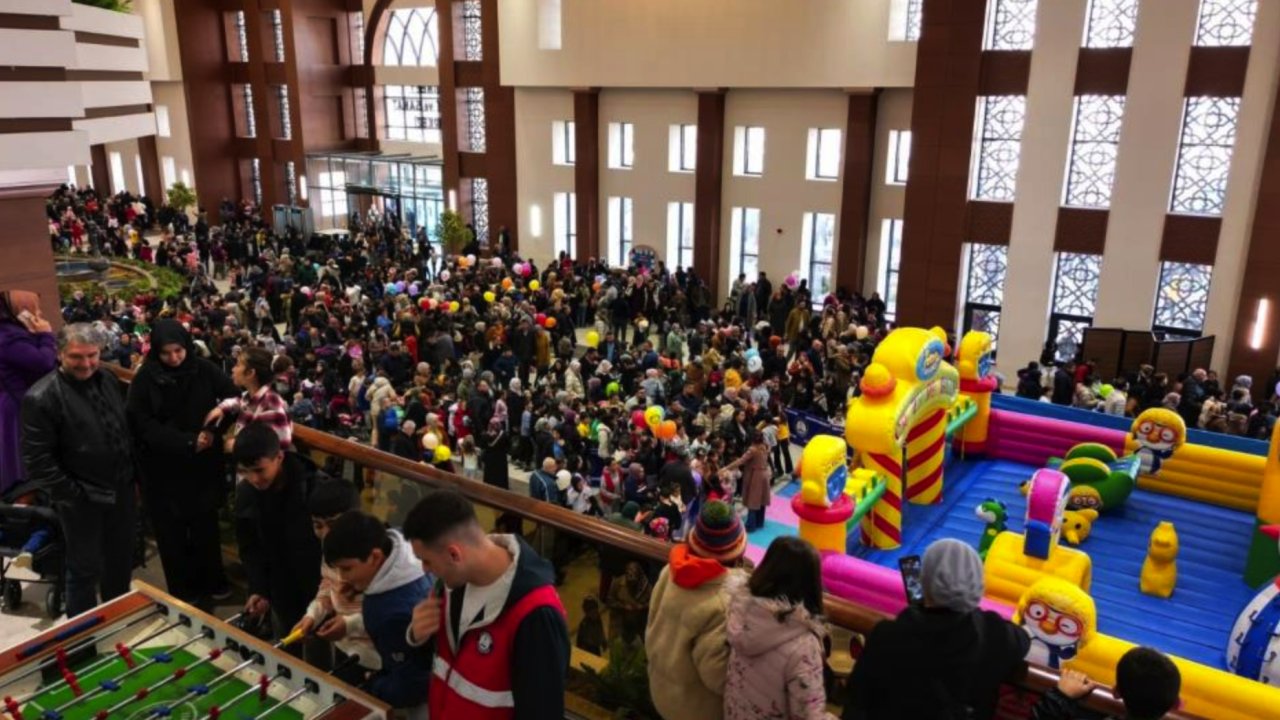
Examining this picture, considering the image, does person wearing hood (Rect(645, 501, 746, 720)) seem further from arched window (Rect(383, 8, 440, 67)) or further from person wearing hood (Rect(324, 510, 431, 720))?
arched window (Rect(383, 8, 440, 67))

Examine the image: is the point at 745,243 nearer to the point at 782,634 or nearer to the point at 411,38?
the point at 411,38

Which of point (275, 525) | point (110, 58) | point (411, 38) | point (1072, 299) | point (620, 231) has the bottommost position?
point (1072, 299)

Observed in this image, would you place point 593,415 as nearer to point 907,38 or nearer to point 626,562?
point 626,562

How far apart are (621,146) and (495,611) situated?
23.1 meters

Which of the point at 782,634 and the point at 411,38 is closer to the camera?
the point at 782,634

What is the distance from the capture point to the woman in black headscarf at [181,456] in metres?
4.58

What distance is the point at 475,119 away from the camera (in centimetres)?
2791

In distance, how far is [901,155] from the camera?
20.4 meters

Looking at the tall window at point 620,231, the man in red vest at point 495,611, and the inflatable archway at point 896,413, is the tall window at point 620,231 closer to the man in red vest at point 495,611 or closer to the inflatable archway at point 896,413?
the inflatable archway at point 896,413

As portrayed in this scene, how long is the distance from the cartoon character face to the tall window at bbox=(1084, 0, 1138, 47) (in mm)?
Result: 13782

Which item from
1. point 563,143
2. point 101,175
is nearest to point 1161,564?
point 563,143

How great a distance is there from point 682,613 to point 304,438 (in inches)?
96.0

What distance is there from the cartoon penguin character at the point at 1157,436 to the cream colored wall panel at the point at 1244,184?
7478 millimetres

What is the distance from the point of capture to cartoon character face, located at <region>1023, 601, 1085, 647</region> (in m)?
6.64
